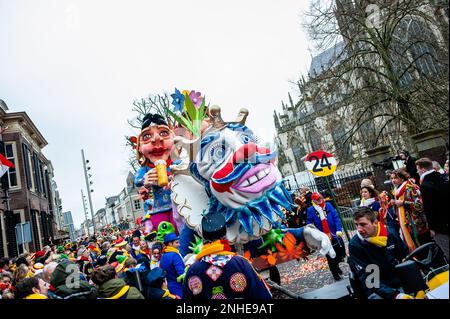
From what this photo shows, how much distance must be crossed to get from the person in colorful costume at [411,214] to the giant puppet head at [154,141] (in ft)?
10.8

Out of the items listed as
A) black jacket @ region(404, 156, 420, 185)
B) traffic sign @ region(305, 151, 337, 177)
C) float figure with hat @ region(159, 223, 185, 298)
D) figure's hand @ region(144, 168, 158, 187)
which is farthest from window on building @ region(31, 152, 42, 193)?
black jacket @ region(404, 156, 420, 185)

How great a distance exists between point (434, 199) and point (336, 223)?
3.47m

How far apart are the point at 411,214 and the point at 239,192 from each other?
2.91 m

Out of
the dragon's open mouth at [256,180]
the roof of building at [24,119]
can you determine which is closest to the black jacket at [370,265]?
the dragon's open mouth at [256,180]

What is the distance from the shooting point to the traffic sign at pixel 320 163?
19.2 feet

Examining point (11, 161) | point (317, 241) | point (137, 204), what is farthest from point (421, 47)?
point (137, 204)

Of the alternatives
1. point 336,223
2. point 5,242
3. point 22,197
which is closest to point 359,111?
point 336,223

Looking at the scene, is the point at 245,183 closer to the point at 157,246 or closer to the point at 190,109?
the point at 190,109

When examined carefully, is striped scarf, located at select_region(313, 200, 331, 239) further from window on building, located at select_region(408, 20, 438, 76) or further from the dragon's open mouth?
window on building, located at select_region(408, 20, 438, 76)

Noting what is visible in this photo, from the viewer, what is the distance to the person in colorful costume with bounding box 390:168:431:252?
4.09 m

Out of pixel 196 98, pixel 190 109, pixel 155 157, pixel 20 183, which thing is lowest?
pixel 155 157

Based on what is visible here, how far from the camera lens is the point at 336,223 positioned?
529 centimetres

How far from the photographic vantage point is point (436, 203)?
74.5 inches
